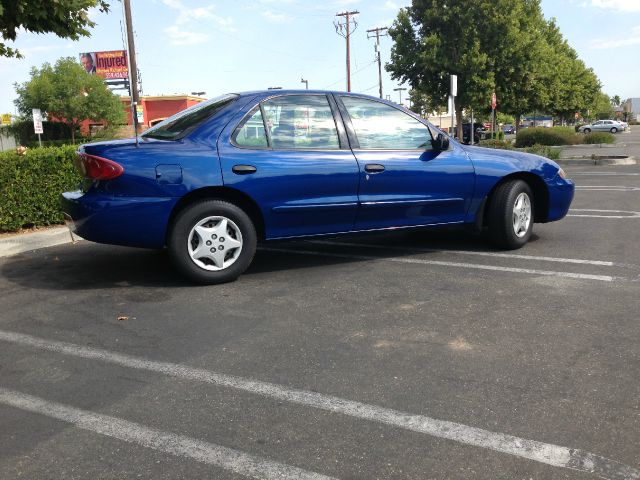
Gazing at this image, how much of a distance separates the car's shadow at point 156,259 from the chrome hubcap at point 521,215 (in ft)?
1.15

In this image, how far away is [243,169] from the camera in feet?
16.0

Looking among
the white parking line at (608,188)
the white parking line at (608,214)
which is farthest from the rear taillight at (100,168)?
the white parking line at (608,188)

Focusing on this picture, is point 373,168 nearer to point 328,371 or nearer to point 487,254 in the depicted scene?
point 487,254

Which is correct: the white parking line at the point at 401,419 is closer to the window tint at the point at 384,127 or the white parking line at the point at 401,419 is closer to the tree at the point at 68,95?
the window tint at the point at 384,127

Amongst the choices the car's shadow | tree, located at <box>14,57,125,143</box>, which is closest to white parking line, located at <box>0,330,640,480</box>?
the car's shadow

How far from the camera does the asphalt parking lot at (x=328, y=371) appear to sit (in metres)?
2.44

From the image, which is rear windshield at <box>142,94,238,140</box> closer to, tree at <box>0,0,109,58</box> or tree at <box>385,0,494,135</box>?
tree at <box>0,0,109,58</box>

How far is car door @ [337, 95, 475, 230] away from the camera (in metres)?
5.39

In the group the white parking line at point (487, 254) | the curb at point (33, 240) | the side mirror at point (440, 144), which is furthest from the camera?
the curb at point (33, 240)

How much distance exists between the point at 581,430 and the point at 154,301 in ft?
10.3

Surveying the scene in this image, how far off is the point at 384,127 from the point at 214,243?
193 centimetres

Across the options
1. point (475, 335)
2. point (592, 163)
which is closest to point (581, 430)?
point (475, 335)

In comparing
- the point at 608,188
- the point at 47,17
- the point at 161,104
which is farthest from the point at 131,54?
the point at 161,104

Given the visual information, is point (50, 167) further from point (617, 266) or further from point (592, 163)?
point (592, 163)
